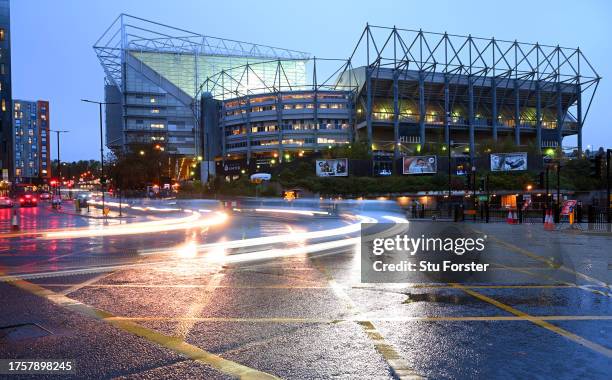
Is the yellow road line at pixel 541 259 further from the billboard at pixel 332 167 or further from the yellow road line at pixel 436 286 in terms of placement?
the billboard at pixel 332 167

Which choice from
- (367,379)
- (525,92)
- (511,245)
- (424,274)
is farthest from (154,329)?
(525,92)

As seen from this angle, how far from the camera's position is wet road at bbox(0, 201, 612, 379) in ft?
17.3

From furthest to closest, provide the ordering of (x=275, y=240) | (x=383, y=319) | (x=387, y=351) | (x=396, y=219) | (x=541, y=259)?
(x=396, y=219) → (x=275, y=240) → (x=541, y=259) → (x=383, y=319) → (x=387, y=351)

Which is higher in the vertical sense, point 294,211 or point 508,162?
point 508,162

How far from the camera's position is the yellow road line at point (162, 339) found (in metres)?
5.06

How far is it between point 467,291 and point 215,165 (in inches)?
4451

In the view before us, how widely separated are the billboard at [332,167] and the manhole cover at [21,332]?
75.7 meters

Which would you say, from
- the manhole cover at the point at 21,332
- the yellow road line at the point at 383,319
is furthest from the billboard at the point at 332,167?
the manhole cover at the point at 21,332

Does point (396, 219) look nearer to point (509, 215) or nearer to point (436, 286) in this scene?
point (509, 215)

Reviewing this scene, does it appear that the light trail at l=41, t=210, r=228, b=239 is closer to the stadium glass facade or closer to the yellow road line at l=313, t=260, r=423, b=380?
the yellow road line at l=313, t=260, r=423, b=380

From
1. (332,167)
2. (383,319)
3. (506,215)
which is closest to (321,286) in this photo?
(383,319)

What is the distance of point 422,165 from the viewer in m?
81.5

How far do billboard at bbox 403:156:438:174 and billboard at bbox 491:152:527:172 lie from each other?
922 cm

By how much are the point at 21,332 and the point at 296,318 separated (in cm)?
370
